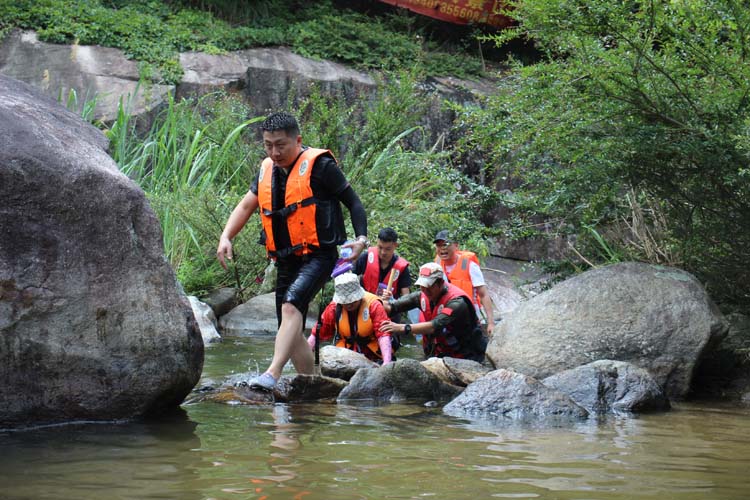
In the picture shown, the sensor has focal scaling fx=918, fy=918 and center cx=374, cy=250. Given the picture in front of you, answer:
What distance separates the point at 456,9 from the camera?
1994 cm

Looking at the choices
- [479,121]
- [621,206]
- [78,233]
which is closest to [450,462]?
[78,233]

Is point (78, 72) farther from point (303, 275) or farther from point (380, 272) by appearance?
point (303, 275)

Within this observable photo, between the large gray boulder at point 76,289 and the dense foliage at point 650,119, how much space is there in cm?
358

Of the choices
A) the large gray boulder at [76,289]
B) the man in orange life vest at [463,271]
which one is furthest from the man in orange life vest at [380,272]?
the large gray boulder at [76,289]

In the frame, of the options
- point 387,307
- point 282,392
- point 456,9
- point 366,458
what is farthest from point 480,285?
point 456,9

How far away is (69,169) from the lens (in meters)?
4.91

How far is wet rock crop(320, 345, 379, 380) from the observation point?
7.35 metres

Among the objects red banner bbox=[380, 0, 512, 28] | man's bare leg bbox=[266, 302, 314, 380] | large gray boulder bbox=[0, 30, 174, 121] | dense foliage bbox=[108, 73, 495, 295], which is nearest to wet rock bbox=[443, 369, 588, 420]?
man's bare leg bbox=[266, 302, 314, 380]

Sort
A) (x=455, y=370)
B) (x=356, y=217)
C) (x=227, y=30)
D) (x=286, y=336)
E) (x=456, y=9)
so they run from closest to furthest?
1. (x=286, y=336)
2. (x=356, y=217)
3. (x=455, y=370)
4. (x=227, y=30)
5. (x=456, y=9)

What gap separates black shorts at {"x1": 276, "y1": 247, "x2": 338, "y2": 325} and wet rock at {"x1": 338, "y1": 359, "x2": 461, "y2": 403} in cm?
79

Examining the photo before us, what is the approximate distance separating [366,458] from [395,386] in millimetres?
2238

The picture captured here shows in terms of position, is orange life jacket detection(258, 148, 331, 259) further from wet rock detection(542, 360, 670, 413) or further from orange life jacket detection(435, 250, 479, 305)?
orange life jacket detection(435, 250, 479, 305)

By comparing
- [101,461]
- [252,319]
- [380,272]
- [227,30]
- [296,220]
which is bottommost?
[101,461]

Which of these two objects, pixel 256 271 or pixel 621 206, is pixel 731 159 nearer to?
pixel 621 206
